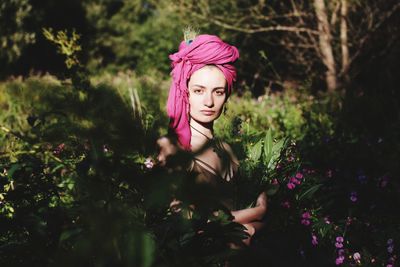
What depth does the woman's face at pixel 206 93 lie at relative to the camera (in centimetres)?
188

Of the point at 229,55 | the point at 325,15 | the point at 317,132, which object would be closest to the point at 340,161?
the point at 317,132

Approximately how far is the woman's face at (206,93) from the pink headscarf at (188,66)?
2cm

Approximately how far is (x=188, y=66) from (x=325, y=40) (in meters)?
5.66

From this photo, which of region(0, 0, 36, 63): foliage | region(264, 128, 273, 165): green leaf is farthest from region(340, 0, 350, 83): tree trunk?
region(0, 0, 36, 63): foliage

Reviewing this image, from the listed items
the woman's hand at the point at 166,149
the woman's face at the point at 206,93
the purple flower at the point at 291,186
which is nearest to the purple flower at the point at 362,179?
the purple flower at the point at 291,186

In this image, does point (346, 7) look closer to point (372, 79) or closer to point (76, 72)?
point (372, 79)

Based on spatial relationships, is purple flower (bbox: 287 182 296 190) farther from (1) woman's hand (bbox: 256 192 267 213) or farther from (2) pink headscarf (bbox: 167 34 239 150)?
(2) pink headscarf (bbox: 167 34 239 150)

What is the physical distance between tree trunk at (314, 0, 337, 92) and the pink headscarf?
5.24m

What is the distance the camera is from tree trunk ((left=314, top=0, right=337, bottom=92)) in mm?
6781

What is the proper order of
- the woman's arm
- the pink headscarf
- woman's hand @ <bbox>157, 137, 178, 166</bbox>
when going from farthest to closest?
the pink headscarf < the woman's arm < woman's hand @ <bbox>157, 137, 178, 166</bbox>

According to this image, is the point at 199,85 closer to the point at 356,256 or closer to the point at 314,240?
the point at 314,240

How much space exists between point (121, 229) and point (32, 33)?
13.6m

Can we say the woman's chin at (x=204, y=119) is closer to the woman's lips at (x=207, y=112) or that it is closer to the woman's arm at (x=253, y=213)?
the woman's lips at (x=207, y=112)

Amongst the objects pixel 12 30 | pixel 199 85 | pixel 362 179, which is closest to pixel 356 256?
pixel 362 179
